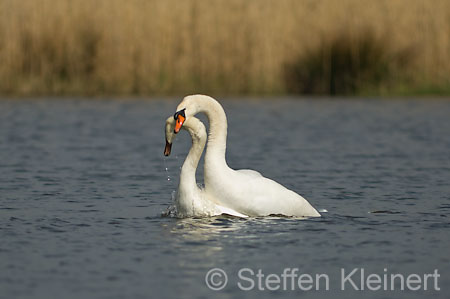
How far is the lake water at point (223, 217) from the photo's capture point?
6.44m

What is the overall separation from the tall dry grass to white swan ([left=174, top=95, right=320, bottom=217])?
11110 mm

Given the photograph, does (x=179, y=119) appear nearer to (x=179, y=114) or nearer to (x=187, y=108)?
(x=179, y=114)

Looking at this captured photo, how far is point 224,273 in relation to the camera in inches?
257

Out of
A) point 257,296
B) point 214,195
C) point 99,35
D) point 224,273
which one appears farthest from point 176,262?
point 99,35

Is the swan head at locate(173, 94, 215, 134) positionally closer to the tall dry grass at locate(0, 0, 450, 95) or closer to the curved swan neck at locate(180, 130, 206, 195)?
the curved swan neck at locate(180, 130, 206, 195)

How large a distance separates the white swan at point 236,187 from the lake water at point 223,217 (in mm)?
131

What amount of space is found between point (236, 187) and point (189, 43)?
1177cm

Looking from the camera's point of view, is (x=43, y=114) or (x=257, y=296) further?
(x=43, y=114)

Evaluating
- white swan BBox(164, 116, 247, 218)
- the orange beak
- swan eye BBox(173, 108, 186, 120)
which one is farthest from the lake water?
swan eye BBox(173, 108, 186, 120)

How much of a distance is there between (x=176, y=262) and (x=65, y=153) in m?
7.17

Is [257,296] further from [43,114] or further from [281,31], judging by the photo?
[281,31]

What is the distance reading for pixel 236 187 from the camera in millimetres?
8320

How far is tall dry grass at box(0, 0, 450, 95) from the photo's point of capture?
19719mm

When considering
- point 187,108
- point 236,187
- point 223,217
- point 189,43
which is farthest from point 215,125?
point 189,43
